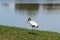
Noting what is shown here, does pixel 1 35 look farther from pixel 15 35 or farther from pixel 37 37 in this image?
pixel 37 37

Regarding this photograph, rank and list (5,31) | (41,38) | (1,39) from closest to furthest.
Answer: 1. (1,39)
2. (41,38)
3. (5,31)

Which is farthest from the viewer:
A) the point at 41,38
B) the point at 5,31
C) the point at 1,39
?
the point at 5,31

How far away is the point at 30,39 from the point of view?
8391 mm

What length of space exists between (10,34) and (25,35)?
23.7 inches

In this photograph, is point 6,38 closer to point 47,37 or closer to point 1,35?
point 1,35

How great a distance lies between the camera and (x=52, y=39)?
8.77 meters

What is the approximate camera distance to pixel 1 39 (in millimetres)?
8156

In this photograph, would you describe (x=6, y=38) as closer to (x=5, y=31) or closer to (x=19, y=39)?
(x=19, y=39)

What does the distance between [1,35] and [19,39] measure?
888 mm

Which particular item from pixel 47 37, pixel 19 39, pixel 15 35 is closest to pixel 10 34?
pixel 15 35

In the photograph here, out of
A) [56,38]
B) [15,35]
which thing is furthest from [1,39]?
[56,38]

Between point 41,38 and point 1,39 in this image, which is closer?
point 1,39

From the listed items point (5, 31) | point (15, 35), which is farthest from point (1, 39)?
point (5, 31)

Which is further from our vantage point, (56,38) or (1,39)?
(56,38)
